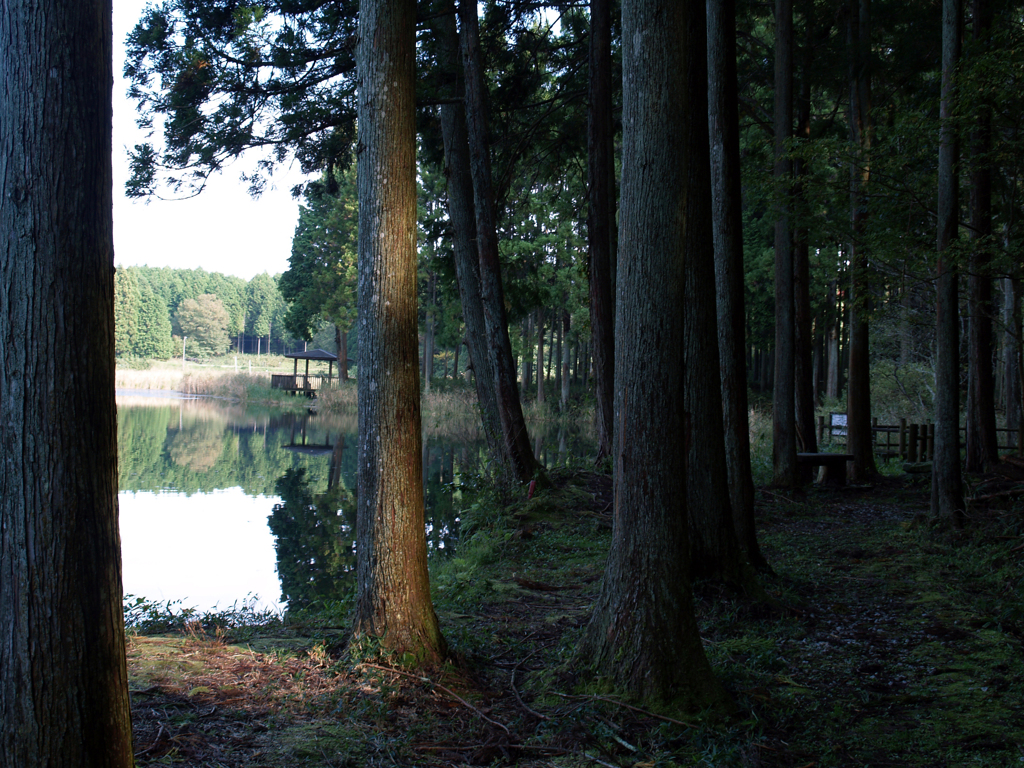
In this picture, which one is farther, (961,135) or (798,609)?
(961,135)

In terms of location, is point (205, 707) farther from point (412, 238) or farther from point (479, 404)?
point (479, 404)

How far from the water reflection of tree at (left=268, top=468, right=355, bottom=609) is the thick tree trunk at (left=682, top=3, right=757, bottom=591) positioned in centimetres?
368

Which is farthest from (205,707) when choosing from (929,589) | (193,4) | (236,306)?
(236,306)

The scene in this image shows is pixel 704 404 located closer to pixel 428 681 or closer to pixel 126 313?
pixel 428 681

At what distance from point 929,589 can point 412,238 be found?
553cm

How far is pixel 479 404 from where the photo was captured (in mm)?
11000

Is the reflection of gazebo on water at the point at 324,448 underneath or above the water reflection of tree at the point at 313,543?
above

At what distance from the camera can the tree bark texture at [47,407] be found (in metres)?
2.35

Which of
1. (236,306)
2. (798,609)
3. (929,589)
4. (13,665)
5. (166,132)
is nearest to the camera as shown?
(13,665)

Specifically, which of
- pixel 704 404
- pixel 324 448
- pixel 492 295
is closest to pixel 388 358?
pixel 704 404

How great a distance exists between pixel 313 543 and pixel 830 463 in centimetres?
827

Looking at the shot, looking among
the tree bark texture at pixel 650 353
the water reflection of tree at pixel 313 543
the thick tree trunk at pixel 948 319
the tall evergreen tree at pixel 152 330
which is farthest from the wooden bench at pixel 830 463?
the tall evergreen tree at pixel 152 330

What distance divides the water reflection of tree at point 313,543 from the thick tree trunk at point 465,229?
2730 mm

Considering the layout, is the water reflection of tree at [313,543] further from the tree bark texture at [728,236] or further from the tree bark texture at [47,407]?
the tree bark texture at [47,407]
